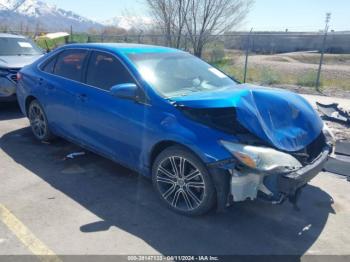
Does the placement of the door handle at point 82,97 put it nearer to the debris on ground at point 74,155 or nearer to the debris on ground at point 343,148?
the debris on ground at point 74,155

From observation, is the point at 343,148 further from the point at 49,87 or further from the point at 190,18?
the point at 190,18

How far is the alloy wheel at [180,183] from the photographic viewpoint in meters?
3.71

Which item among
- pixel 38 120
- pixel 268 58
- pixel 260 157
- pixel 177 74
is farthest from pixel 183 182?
pixel 268 58

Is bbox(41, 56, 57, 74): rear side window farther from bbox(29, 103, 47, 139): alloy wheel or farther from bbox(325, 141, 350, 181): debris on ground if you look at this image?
bbox(325, 141, 350, 181): debris on ground

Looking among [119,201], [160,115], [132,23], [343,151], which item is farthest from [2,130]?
[132,23]

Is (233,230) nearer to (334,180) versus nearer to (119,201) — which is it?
(119,201)

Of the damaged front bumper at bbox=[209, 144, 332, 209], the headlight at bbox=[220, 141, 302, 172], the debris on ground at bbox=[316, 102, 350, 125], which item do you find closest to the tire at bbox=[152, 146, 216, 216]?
the damaged front bumper at bbox=[209, 144, 332, 209]

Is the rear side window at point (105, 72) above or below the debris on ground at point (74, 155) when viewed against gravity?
above

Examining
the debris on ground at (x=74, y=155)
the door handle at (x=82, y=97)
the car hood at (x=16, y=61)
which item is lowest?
the debris on ground at (x=74, y=155)

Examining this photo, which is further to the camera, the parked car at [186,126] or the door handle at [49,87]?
the door handle at [49,87]

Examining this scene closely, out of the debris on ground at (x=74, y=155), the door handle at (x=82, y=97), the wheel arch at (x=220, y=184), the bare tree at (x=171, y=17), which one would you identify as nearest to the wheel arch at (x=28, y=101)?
the debris on ground at (x=74, y=155)

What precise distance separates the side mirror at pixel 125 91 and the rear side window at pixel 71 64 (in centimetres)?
113

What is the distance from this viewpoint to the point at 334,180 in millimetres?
5031

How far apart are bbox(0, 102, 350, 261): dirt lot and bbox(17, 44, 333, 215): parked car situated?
32 cm
